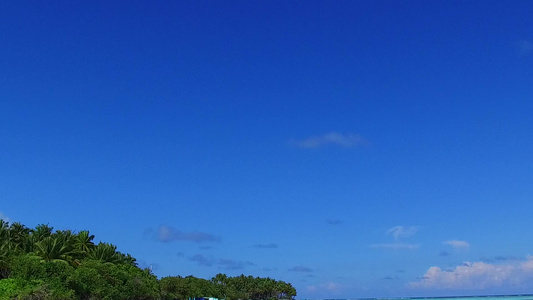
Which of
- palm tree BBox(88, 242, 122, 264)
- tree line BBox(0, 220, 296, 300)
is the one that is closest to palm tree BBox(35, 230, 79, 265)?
tree line BBox(0, 220, 296, 300)

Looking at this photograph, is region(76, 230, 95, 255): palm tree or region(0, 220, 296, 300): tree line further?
region(76, 230, 95, 255): palm tree

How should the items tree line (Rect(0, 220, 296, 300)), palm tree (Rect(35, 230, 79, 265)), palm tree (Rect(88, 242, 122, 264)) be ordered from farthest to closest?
1. palm tree (Rect(88, 242, 122, 264))
2. palm tree (Rect(35, 230, 79, 265))
3. tree line (Rect(0, 220, 296, 300))

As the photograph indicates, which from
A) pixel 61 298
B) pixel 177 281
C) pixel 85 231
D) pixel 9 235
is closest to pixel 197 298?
pixel 177 281


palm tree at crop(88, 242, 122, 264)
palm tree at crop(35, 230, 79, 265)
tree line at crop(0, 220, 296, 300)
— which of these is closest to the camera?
tree line at crop(0, 220, 296, 300)

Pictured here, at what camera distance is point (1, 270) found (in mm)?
75188

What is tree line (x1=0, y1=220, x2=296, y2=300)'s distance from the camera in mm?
67875

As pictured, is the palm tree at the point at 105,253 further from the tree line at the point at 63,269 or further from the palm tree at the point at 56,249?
the palm tree at the point at 56,249

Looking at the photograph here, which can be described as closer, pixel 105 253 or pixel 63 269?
pixel 63 269

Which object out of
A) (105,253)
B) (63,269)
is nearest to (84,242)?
(105,253)

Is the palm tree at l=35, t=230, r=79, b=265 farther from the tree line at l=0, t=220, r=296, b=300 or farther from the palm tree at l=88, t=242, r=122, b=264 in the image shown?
the palm tree at l=88, t=242, r=122, b=264

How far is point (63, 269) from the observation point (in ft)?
237

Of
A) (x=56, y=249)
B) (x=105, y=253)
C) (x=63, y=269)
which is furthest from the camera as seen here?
(x=105, y=253)

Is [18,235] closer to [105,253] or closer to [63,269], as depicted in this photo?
[105,253]

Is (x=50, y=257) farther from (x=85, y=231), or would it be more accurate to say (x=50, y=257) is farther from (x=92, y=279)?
(x=85, y=231)
